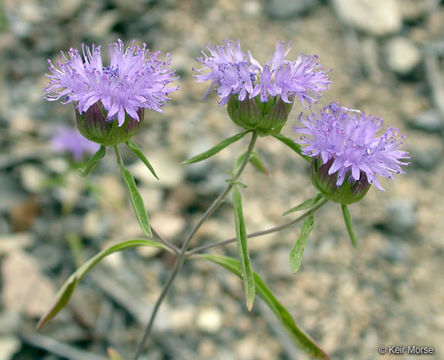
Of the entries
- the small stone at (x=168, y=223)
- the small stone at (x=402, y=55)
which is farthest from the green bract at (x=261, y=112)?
the small stone at (x=402, y=55)

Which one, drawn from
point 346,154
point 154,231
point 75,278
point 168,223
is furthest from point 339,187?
point 168,223

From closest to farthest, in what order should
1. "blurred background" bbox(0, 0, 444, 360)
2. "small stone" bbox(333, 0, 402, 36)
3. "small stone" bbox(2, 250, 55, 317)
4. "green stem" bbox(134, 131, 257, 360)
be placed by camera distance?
"green stem" bbox(134, 131, 257, 360), "small stone" bbox(2, 250, 55, 317), "blurred background" bbox(0, 0, 444, 360), "small stone" bbox(333, 0, 402, 36)

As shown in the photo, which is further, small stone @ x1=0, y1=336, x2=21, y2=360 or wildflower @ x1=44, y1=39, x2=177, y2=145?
small stone @ x1=0, y1=336, x2=21, y2=360

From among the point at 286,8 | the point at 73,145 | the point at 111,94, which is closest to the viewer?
the point at 111,94

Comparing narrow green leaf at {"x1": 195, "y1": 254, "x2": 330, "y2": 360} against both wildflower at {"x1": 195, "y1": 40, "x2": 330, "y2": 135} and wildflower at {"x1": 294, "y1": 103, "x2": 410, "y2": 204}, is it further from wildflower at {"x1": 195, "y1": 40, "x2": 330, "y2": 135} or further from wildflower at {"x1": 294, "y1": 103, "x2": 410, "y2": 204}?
wildflower at {"x1": 195, "y1": 40, "x2": 330, "y2": 135}

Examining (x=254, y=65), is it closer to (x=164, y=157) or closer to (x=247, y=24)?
(x=164, y=157)

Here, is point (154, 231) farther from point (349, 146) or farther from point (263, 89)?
point (349, 146)

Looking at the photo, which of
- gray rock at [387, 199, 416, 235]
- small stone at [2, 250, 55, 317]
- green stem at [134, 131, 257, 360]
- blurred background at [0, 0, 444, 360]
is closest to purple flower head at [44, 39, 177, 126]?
green stem at [134, 131, 257, 360]
